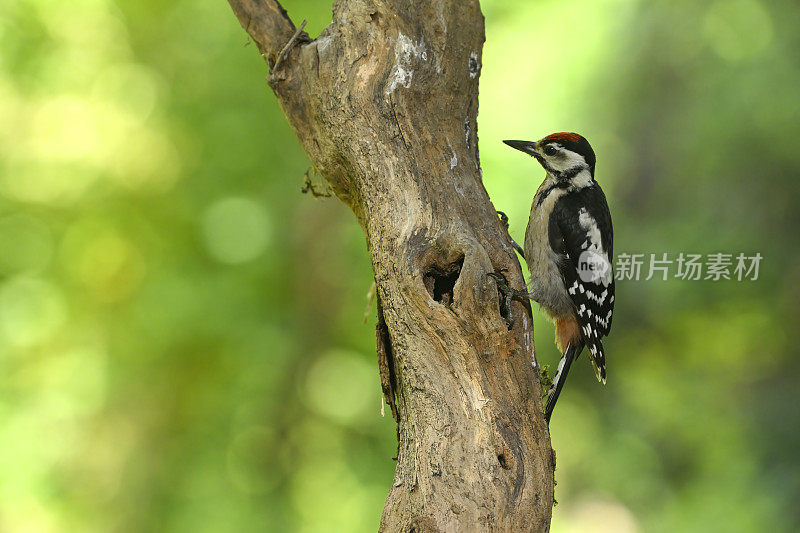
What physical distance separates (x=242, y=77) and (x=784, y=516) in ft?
14.1

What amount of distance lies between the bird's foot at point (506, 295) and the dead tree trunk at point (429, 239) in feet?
0.08

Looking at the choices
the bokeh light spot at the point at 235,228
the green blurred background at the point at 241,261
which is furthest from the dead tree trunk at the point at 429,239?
the bokeh light spot at the point at 235,228

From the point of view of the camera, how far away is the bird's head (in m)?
2.59

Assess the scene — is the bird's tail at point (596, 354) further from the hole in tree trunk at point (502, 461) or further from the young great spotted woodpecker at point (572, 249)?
the hole in tree trunk at point (502, 461)

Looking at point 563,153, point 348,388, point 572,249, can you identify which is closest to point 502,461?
point 572,249

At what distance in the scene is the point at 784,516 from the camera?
12.4ft

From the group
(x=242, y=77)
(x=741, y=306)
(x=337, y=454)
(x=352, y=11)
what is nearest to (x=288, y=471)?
(x=337, y=454)

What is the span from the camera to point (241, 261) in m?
4.81

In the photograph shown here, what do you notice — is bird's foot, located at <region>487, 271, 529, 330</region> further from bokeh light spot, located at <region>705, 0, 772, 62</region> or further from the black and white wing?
bokeh light spot, located at <region>705, 0, 772, 62</region>

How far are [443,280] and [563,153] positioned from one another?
1.00 meters

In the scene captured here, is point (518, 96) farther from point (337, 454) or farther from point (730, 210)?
point (337, 454)

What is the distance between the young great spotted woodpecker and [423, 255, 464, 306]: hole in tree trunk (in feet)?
2.21

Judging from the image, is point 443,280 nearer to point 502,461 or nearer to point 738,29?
point 502,461

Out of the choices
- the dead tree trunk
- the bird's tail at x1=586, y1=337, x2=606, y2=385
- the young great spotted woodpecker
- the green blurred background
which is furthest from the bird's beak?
the green blurred background
